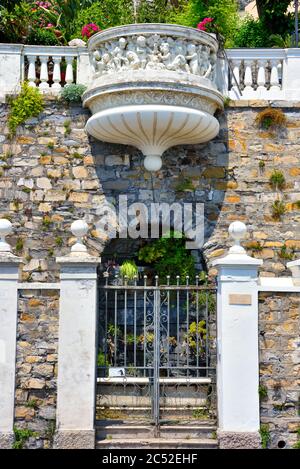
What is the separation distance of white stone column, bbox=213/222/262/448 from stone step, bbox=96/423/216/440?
209 millimetres

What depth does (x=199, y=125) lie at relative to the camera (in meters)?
10.7

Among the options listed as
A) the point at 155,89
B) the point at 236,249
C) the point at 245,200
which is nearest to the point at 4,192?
the point at 155,89

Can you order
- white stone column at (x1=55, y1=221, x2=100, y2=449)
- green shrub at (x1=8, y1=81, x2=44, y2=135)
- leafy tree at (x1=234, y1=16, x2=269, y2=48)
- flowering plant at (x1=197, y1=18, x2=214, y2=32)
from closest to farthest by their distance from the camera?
white stone column at (x1=55, y1=221, x2=100, y2=449), green shrub at (x1=8, y1=81, x2=44, y2=135), flowering plant at (x1=197, y1=18, x2=214, y2=32), leafy tree at (x1=234, y1=16, x2=269, y2=48)

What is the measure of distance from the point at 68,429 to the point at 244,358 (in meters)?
1.95

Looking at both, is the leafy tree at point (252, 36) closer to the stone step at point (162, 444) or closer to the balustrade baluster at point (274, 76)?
the balustrade baluster at point (274, 76)

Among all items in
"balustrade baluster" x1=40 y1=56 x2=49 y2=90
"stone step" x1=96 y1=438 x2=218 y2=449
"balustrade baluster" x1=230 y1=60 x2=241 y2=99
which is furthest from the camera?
"balustrade baluster" x1=230 y1=60 x2=241 y2=99

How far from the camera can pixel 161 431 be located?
7.98m

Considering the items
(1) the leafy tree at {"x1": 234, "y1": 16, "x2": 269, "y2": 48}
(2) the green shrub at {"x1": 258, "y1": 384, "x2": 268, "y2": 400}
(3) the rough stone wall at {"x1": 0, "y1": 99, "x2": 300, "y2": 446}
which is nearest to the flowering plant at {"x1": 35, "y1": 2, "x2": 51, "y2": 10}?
(1) the leafy tree at {"x1": 234, "y1": 16, "x2": 269, "y2": 48}

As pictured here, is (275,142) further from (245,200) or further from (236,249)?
(236,249)

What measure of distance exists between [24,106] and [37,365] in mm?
4750

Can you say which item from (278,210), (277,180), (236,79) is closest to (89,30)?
(236,79)

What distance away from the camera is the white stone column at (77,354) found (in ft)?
25.0

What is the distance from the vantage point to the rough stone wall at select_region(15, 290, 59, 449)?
7820 mm

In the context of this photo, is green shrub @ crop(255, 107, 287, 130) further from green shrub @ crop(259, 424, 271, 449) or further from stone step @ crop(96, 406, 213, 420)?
green shrub @ crop(259, 424, 271, 449)
